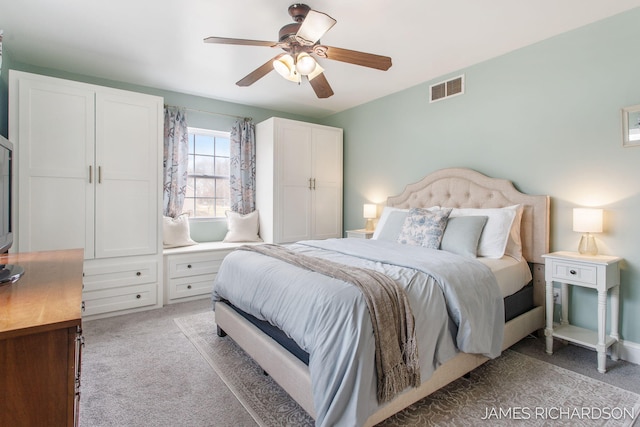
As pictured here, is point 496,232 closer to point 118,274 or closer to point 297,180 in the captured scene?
point 297,180

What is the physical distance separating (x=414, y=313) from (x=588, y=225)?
1.68m

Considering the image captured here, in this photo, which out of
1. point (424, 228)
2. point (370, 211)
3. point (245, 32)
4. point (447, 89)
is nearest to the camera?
point (245, 32)

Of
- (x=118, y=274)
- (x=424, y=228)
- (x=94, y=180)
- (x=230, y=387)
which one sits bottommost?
(x=230, y=387)

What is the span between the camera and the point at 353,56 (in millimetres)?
2293

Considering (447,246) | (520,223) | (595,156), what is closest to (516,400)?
(447,246)

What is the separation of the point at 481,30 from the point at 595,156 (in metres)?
1.35

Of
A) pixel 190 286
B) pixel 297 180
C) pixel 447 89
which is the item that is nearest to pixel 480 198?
pixel 447 89

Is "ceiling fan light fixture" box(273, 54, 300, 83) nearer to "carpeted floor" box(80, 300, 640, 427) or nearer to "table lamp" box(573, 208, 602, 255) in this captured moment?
"carpeted floor" box(80, 300, 640, 427)

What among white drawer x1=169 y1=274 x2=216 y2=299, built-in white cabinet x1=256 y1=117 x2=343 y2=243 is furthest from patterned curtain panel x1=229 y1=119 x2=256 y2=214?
white drawer x1=169 y1=274 x2=216 y2=299

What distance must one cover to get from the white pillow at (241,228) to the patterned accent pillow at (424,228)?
223 centimetres

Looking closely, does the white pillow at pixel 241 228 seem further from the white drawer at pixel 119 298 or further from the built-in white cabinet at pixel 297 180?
the white drawer at pixel 119 298

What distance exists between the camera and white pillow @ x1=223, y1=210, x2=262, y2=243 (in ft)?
14.6

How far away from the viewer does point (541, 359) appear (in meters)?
2.43

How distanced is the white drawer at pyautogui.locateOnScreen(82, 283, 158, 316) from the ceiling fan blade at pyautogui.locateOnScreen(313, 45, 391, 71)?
2.92m
